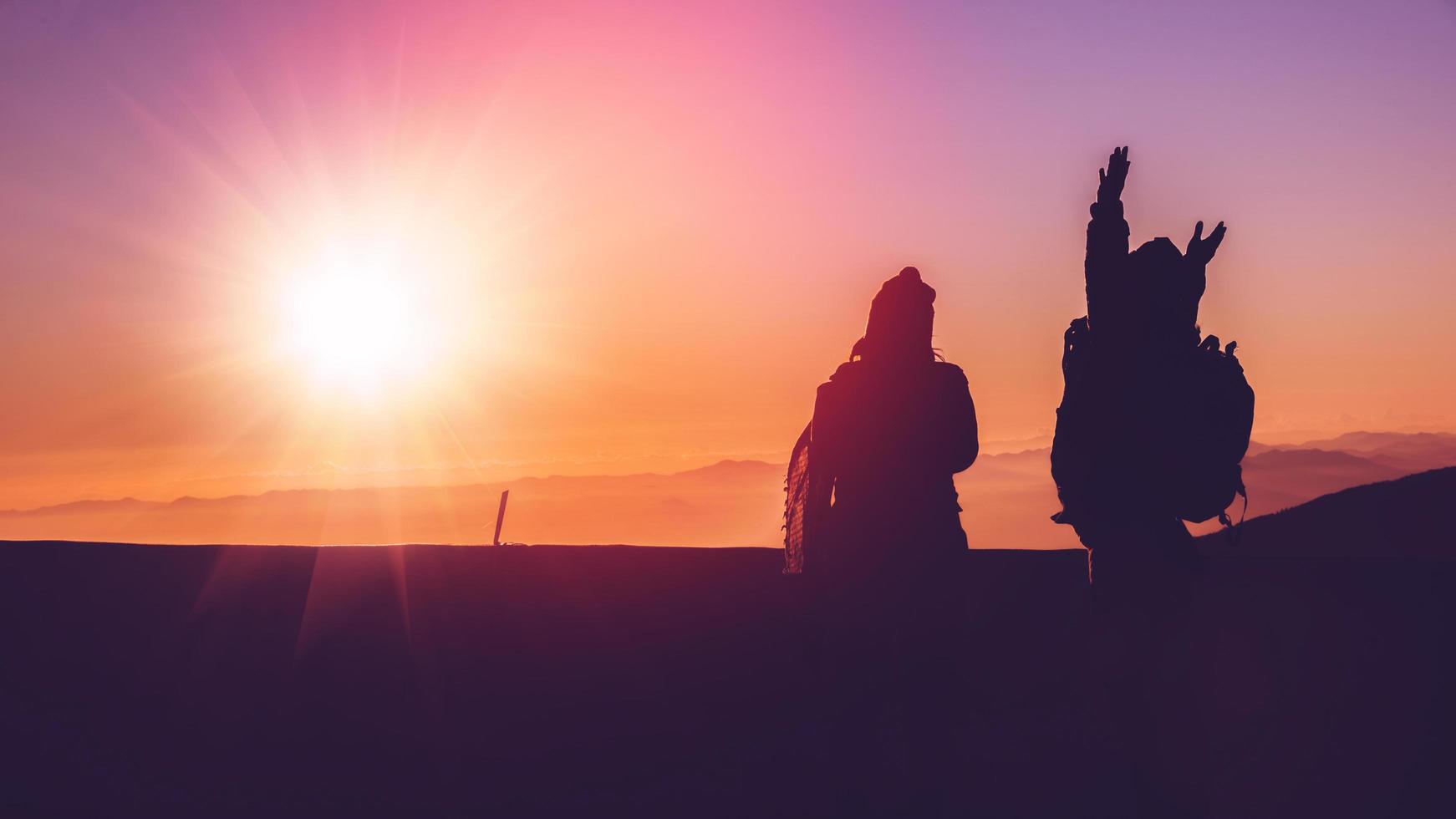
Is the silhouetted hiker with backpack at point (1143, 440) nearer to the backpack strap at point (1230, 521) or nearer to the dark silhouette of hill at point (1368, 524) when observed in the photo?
the backpack strap at point (1230, 521)

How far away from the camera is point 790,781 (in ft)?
28.0

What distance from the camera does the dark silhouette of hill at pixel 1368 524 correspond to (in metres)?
21.2

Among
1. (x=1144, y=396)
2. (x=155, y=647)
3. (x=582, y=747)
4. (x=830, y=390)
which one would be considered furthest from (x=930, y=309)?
(x=155, y=647)

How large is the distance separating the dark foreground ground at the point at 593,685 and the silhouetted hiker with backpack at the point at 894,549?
51cm

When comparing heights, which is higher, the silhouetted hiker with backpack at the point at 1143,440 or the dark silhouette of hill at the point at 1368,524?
the dark silhouette of hill at the point at 1368,524

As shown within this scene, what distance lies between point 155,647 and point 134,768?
1897mm

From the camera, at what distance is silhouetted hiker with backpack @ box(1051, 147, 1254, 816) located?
22.5ft

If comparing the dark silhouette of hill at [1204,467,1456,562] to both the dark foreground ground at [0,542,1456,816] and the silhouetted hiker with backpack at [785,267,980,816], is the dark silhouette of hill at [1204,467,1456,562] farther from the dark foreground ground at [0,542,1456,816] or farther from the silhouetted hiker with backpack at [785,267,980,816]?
the silhouetted hiker with backpack at [785,267,980,816]

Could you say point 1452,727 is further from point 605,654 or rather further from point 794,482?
point 605,654

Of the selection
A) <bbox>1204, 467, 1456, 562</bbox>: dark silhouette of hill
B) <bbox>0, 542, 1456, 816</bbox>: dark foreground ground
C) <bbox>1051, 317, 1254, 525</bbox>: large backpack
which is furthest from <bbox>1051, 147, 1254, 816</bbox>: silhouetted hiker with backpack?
<bbox>1204, 467, 1456, 562</bbox>: dark silhouette of hill

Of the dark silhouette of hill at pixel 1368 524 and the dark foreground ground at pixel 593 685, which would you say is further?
the dark silhouette of hill at pixel 1368 524

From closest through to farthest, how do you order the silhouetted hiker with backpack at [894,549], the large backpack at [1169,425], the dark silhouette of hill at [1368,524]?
the large backpack at [1169,425], the silhouetted hiker with backpack at [894,549], the dark silhouette of hill at [1368,524]

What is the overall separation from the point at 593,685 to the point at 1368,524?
19619mm

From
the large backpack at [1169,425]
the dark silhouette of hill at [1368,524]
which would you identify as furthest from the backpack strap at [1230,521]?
the dark silhouette of hill at [1368,524]
